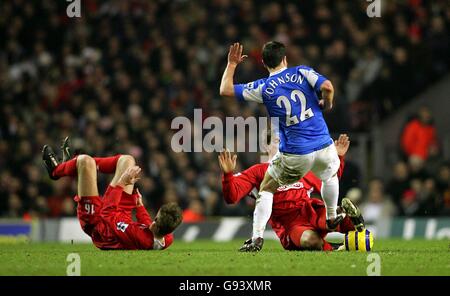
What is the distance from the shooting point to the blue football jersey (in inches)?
375

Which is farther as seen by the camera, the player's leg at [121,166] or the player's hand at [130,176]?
the player's leg at [121,166]

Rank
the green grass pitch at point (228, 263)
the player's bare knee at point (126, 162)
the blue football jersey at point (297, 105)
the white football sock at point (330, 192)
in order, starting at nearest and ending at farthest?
the green grass pitch at point (228, 263)
the blue football jersey at point (297, 105)
the white football sock at point (330, 192)
the player's bare knee at point (126, 162)

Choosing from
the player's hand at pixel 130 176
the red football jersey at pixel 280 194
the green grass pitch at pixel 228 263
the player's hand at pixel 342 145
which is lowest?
the green grass pitch at pixel 228 263

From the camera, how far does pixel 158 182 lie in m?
17.0

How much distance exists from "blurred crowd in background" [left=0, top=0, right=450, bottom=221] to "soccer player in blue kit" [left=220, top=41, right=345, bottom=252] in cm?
598

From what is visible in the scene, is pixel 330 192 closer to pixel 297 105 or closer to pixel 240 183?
pixel 297 105

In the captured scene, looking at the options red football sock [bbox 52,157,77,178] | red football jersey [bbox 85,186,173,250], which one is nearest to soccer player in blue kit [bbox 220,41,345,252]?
red football jersey [bbox 85,186,173,250]

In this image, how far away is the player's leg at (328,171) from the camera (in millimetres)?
9578

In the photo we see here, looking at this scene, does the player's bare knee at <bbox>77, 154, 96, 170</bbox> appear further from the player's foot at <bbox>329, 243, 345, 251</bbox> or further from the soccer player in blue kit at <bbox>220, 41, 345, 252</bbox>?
the player's foot at <bbox>329, 243, 345, 251</bbox>

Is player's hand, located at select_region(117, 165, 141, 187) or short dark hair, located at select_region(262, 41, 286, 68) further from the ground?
short dark hair, located at select_region(262, 41, 286, 68)

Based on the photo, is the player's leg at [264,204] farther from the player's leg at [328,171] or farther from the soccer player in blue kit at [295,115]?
the player's leg at [328,171]

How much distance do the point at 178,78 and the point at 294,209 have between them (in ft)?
27.9

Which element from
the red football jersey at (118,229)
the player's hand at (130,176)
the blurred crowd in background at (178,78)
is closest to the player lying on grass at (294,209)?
the player's hand at (130,176)

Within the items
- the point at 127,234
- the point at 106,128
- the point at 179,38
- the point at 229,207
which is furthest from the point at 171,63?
the point at 127,234
